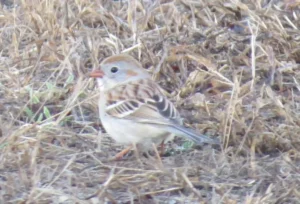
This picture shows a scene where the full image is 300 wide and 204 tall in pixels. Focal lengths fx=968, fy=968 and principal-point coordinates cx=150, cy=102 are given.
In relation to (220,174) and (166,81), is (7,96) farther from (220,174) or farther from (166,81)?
(220,174)

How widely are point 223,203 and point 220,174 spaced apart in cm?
47

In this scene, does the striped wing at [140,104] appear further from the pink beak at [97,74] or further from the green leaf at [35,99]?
the green leaf at [35,99]

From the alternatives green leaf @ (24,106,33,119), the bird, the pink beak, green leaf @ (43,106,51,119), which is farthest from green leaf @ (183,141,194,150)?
green leaf @ (24,106,33,119)

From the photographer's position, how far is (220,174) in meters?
5.44

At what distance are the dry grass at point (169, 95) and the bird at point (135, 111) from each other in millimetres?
134

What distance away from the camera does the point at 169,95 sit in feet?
22.1

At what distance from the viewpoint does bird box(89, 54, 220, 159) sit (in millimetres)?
5672

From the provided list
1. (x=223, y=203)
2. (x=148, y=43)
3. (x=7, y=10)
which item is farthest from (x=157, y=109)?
(x=7, y=10)

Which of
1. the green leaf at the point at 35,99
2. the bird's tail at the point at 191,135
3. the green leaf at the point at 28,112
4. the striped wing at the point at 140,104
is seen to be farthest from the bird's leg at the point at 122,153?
the green leaf at the point at 35,99

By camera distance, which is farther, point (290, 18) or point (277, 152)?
point (290, 18)

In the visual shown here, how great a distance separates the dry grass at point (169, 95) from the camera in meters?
5.22

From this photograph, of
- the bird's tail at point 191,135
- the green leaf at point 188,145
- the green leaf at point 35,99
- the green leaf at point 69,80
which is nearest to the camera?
the bird's tail at point 191,135

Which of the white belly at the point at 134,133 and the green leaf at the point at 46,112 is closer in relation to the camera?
the white belly at the point at 134,133

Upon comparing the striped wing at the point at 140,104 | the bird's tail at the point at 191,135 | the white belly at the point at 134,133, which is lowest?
the white belly at the point at 134,133
